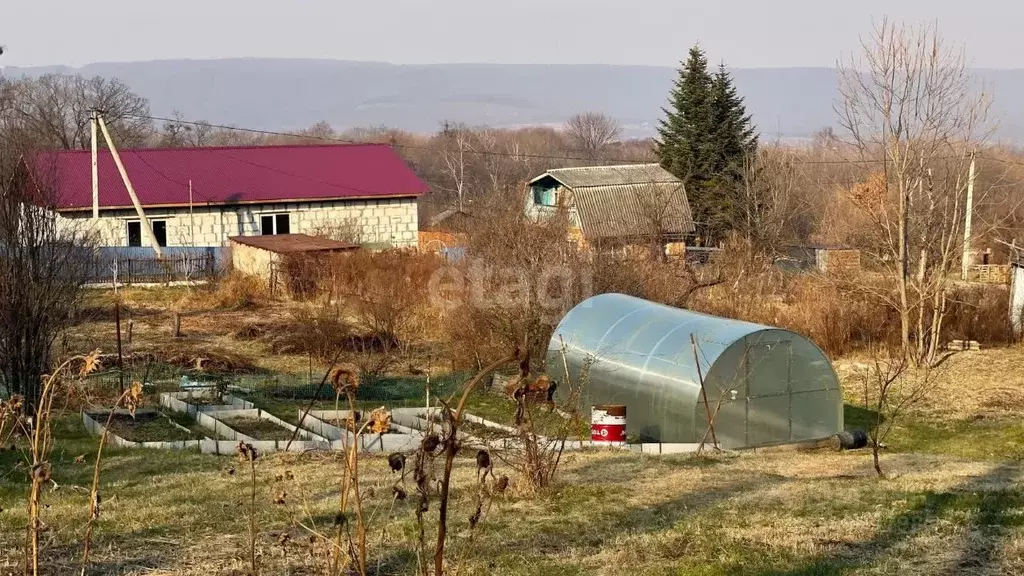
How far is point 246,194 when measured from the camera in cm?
3925

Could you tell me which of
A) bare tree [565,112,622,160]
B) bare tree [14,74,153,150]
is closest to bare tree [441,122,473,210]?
bare tree [565,112,622,160]

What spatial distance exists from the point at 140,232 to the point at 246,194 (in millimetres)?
3765

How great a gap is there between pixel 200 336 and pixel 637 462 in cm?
1537

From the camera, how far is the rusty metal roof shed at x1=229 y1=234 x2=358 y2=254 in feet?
100

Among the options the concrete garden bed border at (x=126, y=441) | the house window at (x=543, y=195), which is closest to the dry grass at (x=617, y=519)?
the concrete garden bed border at (x=126, y=441)

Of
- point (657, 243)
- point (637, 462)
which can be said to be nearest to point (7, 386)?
point (637, 462)

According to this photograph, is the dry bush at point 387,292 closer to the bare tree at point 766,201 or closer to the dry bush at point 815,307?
the dry bush at point 815,307

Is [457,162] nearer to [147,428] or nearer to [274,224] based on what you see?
[274,224]

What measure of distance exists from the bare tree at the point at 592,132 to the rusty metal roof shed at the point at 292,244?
224 ft

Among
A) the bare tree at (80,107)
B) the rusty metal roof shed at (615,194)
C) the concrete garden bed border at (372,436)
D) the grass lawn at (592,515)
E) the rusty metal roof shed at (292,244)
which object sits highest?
the bare tree at (80,107)

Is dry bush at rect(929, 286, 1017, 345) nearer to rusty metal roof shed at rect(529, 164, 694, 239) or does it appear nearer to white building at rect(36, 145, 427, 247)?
rusty metal roof shed at rect(529, 164, 694, 239)

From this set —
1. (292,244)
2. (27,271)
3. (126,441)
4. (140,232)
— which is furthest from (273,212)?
(126,441)

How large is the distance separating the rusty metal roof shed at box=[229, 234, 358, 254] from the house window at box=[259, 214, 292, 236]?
18.4ft

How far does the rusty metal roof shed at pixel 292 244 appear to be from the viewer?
3048 centimetres
